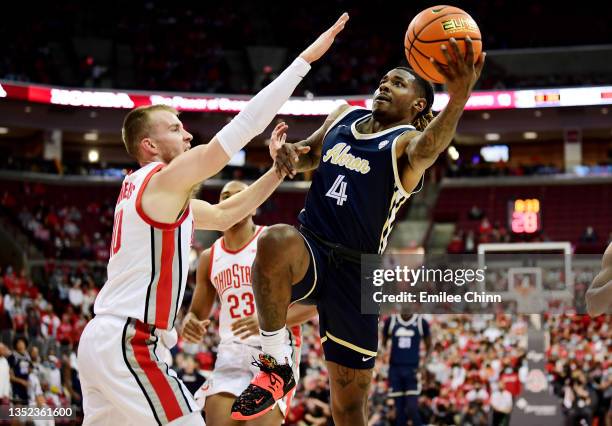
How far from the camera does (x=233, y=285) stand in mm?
7254

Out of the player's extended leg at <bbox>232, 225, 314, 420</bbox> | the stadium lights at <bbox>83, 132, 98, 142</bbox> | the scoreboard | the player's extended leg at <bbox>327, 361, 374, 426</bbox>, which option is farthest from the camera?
the stadium lights at <bbox>83, 132, 98, 142</bbox>

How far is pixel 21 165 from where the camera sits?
91.7ft

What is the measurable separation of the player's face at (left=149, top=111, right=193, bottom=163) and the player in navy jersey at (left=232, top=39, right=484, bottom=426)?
0.68 m

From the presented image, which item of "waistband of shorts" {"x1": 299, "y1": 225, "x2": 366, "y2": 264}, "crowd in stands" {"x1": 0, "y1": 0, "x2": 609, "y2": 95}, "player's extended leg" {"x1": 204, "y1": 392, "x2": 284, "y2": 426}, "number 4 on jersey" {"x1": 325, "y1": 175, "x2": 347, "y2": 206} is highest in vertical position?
"crowd in stands" {"x1": 0, "y1": 0, "x2": 609, "y2": 95}

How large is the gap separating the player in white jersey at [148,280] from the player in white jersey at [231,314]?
7.11 ft

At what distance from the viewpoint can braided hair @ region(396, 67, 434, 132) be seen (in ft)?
18.4

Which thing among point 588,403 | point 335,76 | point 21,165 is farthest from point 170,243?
point 335,76

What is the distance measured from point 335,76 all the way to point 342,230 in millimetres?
27383

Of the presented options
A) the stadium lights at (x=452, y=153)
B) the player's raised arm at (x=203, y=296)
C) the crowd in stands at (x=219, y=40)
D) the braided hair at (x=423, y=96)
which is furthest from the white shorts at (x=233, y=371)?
the stadium lights at (x=452, y=153)

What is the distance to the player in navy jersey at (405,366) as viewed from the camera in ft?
42.3

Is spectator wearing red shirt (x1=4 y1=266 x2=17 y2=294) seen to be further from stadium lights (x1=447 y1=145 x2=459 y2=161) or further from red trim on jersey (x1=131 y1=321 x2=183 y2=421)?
stadium lights (x1=447 y1=145 x2=459 y2=161)

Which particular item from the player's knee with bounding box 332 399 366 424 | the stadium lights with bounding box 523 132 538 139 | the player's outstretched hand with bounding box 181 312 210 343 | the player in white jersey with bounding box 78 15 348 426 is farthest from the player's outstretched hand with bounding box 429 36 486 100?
the stadium lights with bounding box 523 132 538 139

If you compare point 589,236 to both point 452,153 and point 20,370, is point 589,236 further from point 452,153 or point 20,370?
point 20,370

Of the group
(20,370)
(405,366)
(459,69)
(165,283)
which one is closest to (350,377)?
(165,283)
